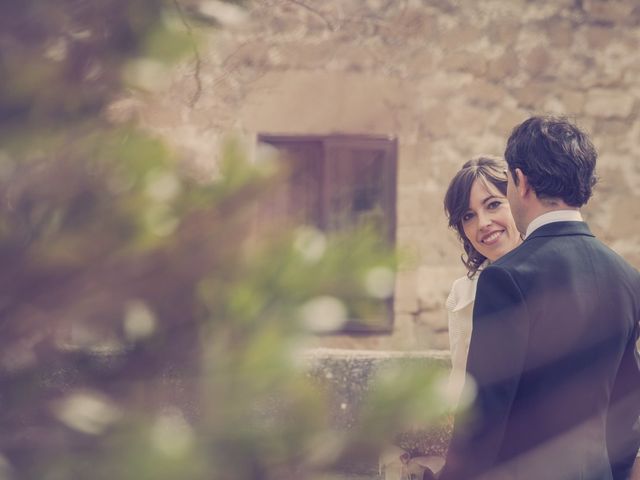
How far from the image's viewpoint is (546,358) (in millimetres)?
2004

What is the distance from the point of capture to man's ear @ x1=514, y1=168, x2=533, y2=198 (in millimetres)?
2133

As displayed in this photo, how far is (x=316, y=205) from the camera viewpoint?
6195mm

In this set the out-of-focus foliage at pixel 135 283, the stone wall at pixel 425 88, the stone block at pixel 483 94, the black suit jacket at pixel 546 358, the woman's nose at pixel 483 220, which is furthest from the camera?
the stone block at pixel 483 94

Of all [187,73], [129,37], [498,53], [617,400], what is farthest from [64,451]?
[498,53]

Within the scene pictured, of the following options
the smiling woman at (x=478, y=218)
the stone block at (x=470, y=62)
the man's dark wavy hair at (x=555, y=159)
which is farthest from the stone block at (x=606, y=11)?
the man's dark wavy hair at (x=555, y=159)

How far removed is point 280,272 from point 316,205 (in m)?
5.16

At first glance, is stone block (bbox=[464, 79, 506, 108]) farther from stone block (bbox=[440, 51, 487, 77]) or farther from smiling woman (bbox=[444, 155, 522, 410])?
smiling woman (bbox=[444, 155, 522, 410])

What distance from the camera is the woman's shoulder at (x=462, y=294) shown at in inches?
122

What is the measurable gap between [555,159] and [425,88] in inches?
159

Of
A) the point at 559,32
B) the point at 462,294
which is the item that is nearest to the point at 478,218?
the point at 462,294

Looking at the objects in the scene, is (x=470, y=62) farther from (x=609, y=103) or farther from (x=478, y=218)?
(x=478, y=218)

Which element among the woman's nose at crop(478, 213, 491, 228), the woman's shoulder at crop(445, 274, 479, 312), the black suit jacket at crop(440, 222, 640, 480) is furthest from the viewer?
the woman's shoulder at crop(445, 274, 479, 312)

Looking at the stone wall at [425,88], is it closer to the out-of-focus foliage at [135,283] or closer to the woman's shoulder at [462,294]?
the woman's shoulder at [462,294]

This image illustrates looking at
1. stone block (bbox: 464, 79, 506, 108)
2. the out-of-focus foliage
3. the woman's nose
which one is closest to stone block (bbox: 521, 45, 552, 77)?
stone block (bbox: 464, 79, 506, 108)
